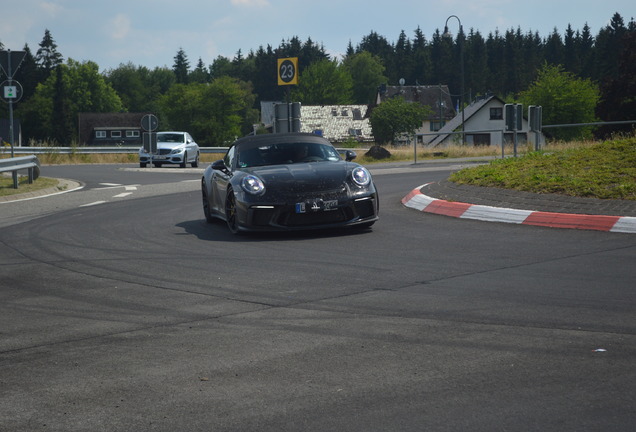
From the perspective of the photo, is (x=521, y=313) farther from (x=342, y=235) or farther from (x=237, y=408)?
(x=342, y=235)

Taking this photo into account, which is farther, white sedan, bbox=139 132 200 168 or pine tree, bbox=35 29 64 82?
pine tree, bbox=35 29 64 82

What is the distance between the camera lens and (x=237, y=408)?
427 centimetres

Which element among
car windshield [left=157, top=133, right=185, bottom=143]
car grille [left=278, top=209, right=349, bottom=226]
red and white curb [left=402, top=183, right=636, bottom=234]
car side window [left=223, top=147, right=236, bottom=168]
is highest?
car windshield [left=157, top=133, right=185, bottom=143]

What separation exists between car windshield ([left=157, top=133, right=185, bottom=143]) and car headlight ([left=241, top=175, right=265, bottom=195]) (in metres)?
26.3

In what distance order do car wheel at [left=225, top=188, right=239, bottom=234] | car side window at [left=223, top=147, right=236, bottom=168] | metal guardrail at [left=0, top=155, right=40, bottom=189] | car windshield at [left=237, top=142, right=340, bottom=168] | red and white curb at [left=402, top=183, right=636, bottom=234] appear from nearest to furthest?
red and white curb at [left=402, top=183, right=636, bottom=234] → car wheel at [left=225, top=188, right=239, bottom=234] → car windshield at [left=237, top=142, right=340, bottom=168] → car side window at [left=223, top=147, right=236, bottom=168] → metal guardrail at [left=0, top=155, right=40, bottom=189]

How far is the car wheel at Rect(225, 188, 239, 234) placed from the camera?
12094mm

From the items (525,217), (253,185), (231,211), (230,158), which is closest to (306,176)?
(253,185)

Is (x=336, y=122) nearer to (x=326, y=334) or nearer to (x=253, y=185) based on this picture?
(x=253, y=185)

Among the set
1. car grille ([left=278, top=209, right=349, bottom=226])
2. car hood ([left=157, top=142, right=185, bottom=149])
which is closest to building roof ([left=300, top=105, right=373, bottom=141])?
car hood ([left=157, top=142, right=185, bottom=149])

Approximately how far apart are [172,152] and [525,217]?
2605 centimetres

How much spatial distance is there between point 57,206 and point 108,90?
152m

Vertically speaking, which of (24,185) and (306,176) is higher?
(306,176)

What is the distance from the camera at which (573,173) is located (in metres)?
14.5

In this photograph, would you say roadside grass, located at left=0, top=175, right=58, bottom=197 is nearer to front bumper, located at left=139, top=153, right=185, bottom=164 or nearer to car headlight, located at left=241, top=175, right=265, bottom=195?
car headlight, located at left=241, top=175, right=265, bottom=195
